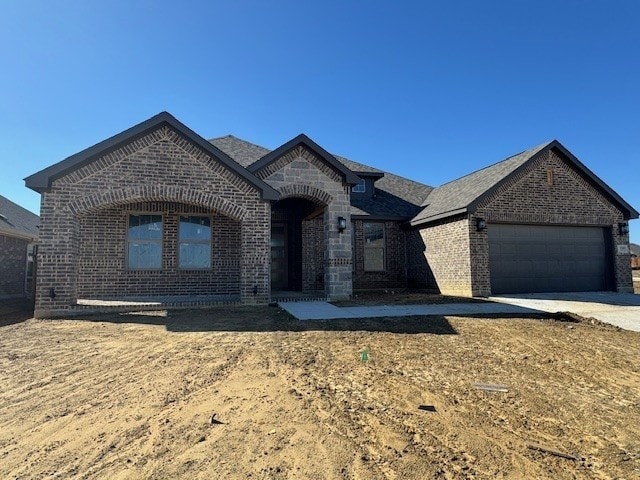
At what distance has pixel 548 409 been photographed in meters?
3.63

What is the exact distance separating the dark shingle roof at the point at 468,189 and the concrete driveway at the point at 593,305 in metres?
3.74

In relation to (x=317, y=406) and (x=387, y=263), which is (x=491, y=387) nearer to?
(x=317, y=406)

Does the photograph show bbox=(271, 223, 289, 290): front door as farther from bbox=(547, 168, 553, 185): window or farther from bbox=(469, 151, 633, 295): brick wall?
bbox=(547, 168, 553, 185): window

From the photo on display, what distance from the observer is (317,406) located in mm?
3617

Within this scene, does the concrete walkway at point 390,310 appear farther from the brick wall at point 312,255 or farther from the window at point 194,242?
the brick wall at point 312,255

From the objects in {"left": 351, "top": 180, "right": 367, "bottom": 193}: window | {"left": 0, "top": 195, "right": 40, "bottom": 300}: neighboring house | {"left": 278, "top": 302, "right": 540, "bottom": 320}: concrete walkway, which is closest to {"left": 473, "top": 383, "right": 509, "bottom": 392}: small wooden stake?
{"left": 278, "top": 302, "right": 540, "bottom": 320}: concrete walkway

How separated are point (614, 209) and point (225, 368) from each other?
17.2 metres

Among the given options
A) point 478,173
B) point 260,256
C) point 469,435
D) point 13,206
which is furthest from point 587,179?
point 13,206

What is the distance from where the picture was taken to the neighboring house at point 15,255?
16.4 m

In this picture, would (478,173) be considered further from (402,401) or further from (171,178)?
(402,401)

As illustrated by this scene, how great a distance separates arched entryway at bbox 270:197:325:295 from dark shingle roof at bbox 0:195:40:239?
11409 millimetres

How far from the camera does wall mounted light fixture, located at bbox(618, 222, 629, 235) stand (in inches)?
606

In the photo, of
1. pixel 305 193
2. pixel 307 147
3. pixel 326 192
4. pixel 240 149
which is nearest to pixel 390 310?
pixel 326 192

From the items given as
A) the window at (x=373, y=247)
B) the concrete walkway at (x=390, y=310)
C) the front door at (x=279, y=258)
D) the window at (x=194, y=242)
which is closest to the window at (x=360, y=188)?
the window at (x=373, y=247)
